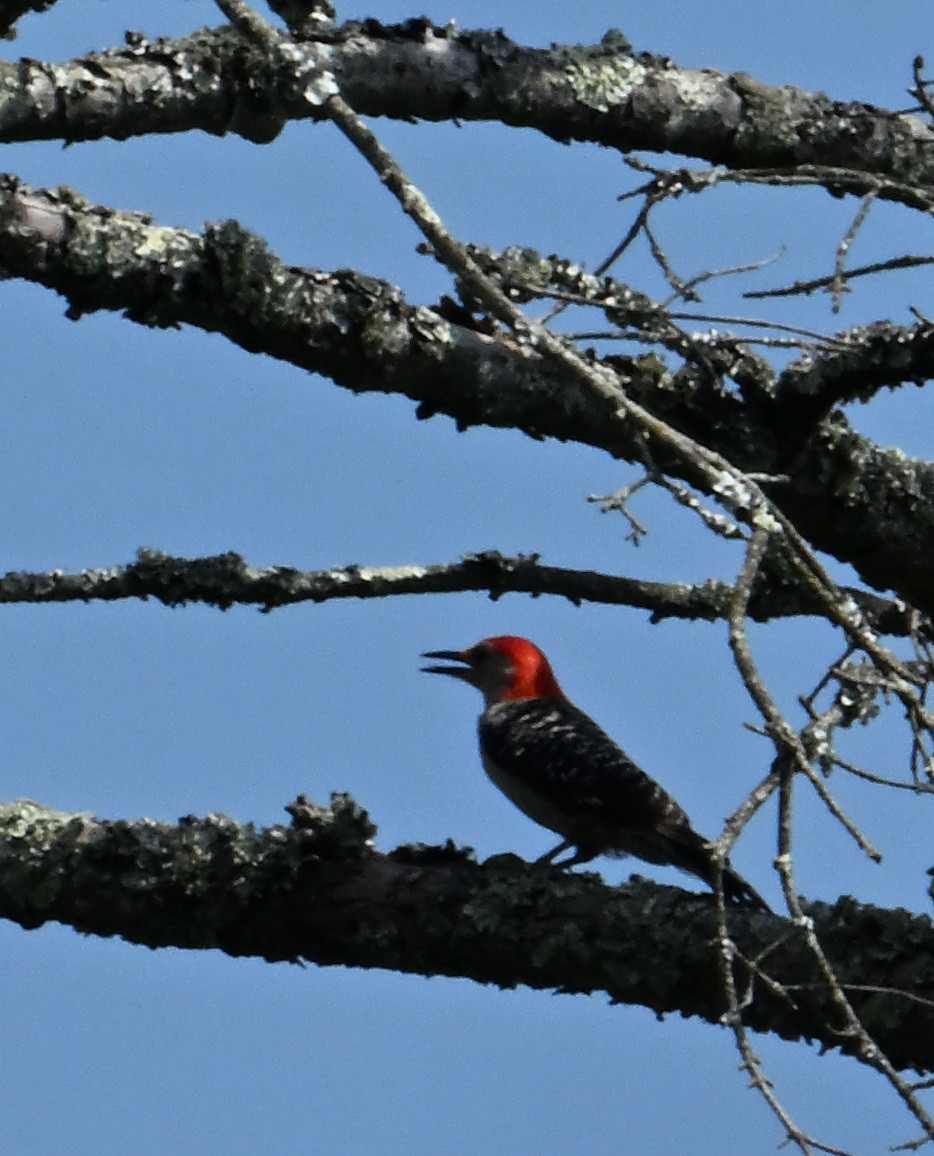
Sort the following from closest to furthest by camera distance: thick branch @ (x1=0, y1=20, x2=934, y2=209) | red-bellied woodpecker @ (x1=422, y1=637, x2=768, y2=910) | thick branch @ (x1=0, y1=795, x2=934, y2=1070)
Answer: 1. thick branch @ (x1=0, y1=795, x2=934, y2=1070)
2. thick branch @ (x1=0, y1=20, x2=934, y2=209)
3. red-bellied woodpecker @ (x1=422, y1=637, x2=768, y2=910)

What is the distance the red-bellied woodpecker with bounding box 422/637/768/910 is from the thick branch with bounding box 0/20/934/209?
1980 millimetres

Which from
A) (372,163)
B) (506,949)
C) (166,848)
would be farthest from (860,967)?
(372,163)

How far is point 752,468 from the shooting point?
418 centimetres

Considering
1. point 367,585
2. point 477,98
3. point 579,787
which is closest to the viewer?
point 477,98

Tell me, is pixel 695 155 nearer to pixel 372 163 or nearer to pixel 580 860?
pixel 372 163

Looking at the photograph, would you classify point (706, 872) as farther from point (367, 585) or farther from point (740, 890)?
point (367, 585)

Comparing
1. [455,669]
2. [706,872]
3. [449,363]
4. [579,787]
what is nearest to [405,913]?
Answer: [449,363]

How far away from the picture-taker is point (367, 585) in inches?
173

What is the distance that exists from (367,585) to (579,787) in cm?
166

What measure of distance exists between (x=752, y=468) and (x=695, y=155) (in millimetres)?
808

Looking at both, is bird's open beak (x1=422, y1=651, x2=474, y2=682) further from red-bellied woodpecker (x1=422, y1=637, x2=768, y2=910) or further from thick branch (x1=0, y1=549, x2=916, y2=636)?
thick branch (x1=0, y1=549, x2=916, y2=636)

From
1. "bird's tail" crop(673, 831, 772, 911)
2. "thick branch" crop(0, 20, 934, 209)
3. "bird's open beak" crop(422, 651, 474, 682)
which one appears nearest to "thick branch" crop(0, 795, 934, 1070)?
"bird's tail" crop(673, 831, 772, 911)

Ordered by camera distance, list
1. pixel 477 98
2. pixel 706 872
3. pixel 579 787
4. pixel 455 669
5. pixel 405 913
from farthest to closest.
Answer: pixel 455 669
pixel 579 787
pixel 706 872
pixel 477 98
pixel 405 913

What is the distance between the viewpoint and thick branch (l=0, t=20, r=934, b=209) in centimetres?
382
